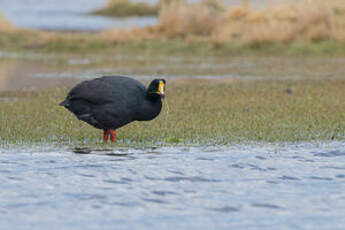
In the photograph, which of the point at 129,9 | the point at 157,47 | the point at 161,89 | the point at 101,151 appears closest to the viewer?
the point at 161,89

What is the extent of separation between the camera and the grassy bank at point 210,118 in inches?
445

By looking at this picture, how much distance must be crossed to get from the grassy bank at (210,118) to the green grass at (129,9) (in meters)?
43.9

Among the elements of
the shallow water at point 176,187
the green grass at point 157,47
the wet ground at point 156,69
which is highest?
the green grass at point 157,47

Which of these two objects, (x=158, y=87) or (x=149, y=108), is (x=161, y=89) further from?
(x=149, y=108)

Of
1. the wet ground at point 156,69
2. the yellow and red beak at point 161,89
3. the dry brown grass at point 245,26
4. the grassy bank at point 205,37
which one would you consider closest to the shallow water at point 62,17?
the dry brown grass at point 245,26

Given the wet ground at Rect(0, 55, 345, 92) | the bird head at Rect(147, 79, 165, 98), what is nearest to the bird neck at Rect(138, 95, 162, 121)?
the bird head at Rect(147, 79, 165, 98)

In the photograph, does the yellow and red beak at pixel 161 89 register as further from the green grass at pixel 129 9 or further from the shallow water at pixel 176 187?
the green grass at pixel 129 9

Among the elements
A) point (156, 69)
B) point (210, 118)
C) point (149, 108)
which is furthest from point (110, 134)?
point (156, 69)

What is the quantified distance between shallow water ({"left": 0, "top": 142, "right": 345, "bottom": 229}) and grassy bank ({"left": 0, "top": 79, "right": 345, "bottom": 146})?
0.78 meters

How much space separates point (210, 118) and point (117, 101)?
3078mm

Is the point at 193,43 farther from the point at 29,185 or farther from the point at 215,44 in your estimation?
the point at 29,185

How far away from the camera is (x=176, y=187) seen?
8.44 meters

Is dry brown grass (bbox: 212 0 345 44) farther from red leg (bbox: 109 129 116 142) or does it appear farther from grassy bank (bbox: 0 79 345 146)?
red leg (bbox: 109 129 116 142)

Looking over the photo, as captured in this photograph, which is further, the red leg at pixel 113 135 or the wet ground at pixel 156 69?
the wet ground at pixel 156 69
